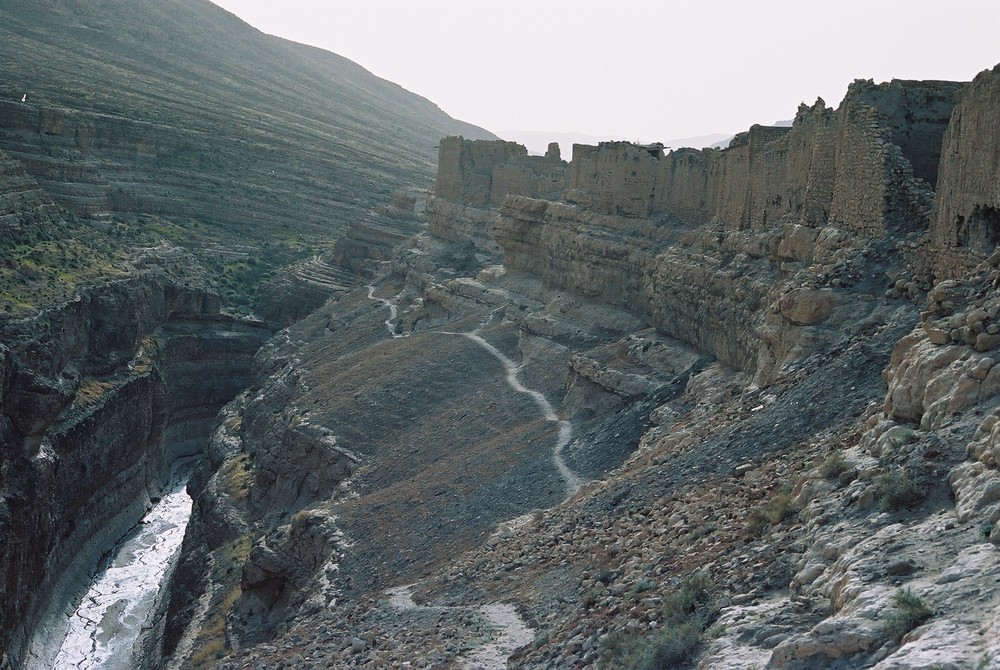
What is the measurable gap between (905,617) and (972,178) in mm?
9750

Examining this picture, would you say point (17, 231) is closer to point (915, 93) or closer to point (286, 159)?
point (915, 93)

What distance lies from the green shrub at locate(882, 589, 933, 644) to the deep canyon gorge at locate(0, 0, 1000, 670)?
3cm

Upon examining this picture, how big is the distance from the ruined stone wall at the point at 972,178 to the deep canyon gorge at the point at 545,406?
6 centimetres

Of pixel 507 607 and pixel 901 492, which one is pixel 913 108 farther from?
pixel 901 492

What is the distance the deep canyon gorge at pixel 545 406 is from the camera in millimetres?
11797

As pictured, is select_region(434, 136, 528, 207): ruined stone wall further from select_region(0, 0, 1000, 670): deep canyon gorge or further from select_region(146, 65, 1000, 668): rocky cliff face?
select_region(146, 65, 1000, 668): rocky cliff face

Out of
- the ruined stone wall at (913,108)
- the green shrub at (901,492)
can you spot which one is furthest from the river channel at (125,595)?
the green shrub at (901,492)

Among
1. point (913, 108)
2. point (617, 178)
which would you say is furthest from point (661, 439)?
point (617, 178)

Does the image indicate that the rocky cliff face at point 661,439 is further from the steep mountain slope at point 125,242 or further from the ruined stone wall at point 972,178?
the steep mountain slope at point 125,242

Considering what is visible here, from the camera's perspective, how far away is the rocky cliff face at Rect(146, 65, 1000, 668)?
11.1 m

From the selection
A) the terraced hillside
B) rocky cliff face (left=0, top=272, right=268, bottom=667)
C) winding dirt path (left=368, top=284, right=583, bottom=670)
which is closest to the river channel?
rocky cliff face (left=0, top=272, right=268, bottom=667)

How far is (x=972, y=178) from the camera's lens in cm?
1719

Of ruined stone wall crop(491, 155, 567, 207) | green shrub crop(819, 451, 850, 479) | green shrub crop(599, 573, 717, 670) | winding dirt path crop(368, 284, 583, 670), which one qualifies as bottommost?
winding dirt path crop(368, 284, 583, 670)

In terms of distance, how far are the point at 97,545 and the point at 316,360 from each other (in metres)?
10.1
